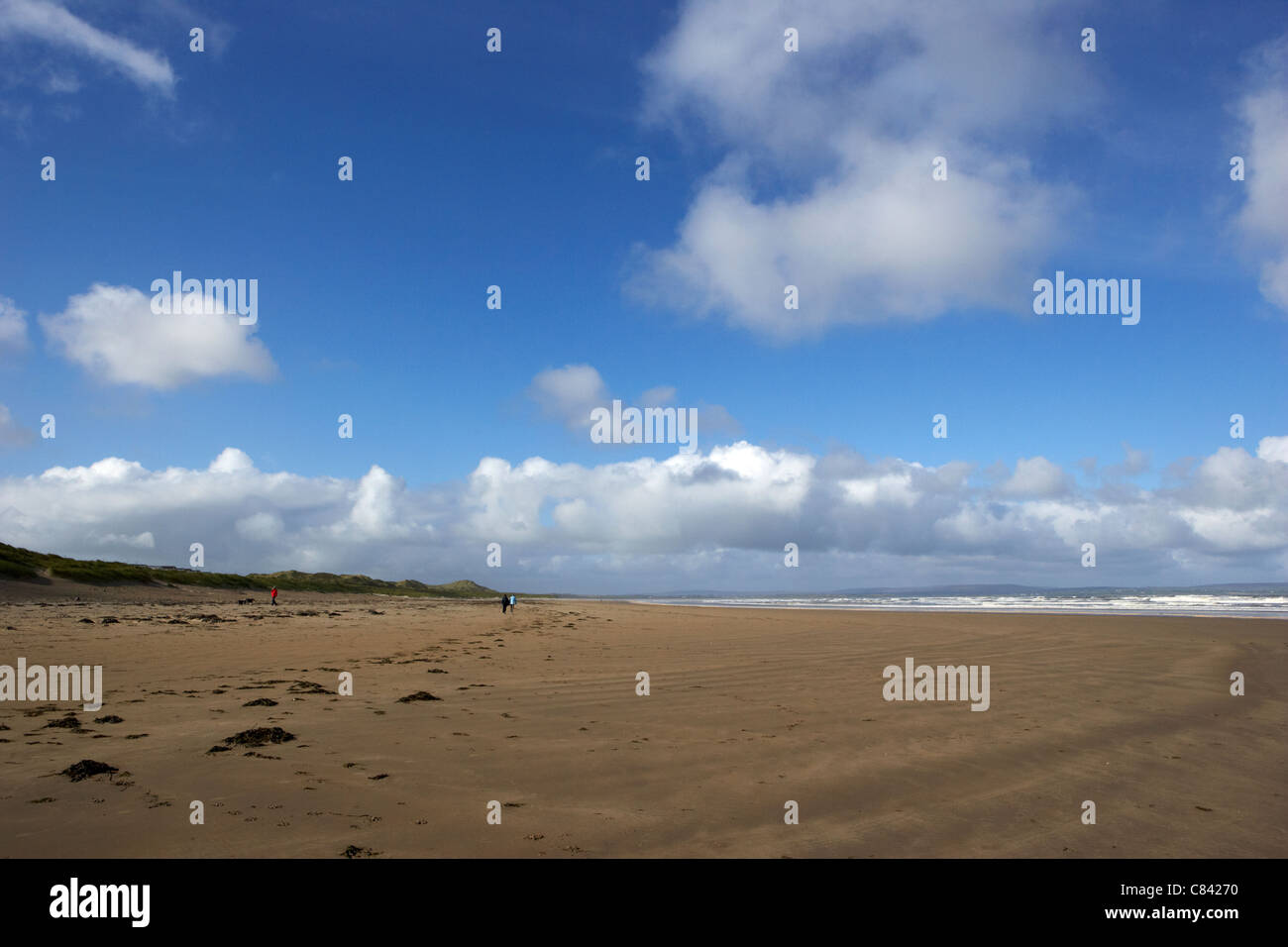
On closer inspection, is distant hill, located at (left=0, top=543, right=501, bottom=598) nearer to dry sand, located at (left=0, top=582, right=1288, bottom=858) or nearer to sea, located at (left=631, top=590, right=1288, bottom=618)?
dry sand, located at (left=0, top=582, right=1288, bottom=858)

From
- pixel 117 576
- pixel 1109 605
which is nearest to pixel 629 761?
pixel 117 576

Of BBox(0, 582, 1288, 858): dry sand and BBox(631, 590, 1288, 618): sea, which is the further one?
BBox(631, 590, 1288, 618): sea

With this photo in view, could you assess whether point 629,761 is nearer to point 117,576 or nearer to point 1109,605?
point 117,576

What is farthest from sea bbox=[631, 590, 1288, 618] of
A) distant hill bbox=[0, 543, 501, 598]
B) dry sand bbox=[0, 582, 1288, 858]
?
distant hill bbox=[0, 543, 501, 598]

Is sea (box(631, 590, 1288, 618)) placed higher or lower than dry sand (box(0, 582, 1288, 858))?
lower

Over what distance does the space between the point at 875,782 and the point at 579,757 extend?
3491 mm

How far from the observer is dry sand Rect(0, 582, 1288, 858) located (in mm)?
5883

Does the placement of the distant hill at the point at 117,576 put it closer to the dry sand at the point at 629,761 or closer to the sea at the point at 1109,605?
the dry sand at the point at 629,761

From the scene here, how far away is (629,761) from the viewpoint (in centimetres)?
822

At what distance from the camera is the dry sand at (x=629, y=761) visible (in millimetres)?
5883

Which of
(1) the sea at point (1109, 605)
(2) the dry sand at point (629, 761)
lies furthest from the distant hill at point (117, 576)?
(1) the sea at point (1109, 605)

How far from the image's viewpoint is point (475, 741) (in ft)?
28.9
